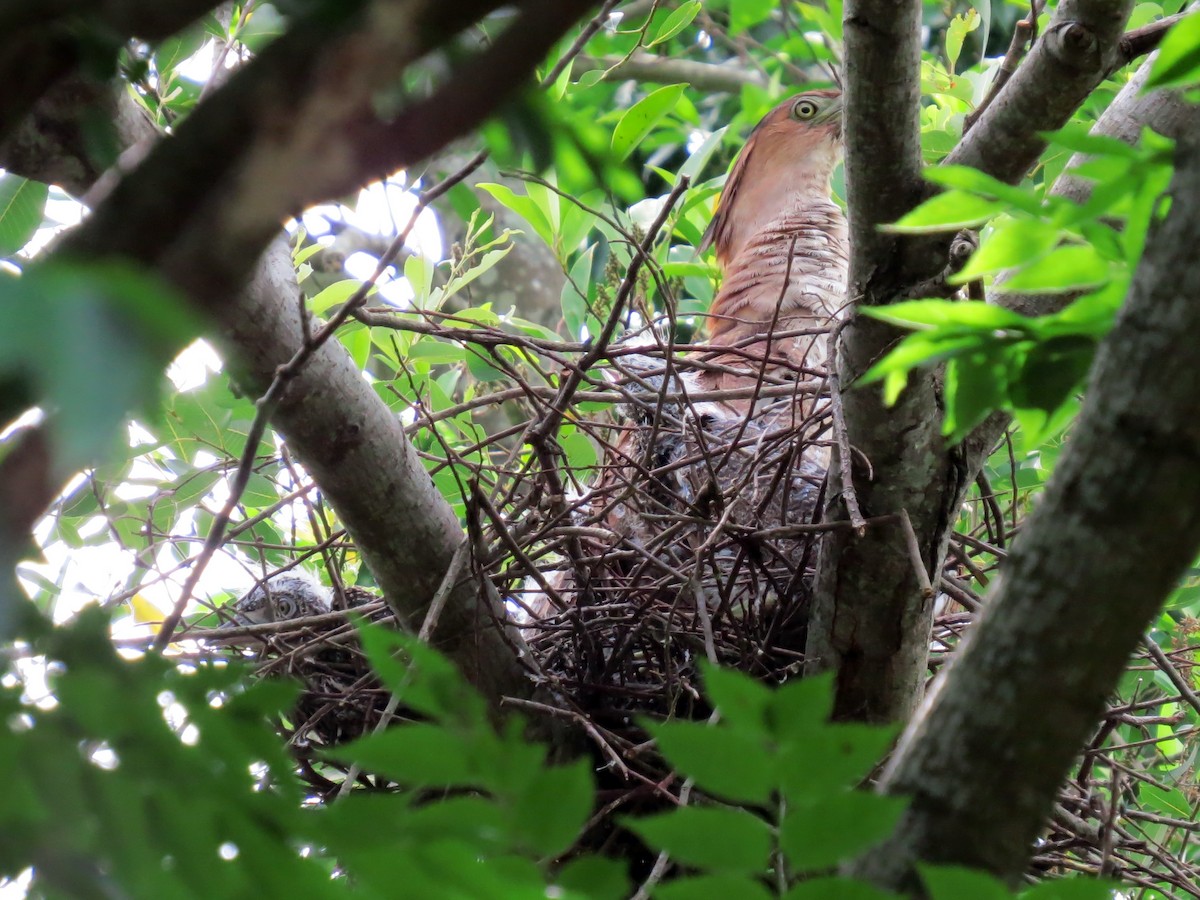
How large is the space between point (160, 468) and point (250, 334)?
112 cm

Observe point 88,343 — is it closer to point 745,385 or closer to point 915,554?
point 915,554

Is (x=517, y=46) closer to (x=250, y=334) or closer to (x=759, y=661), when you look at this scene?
(x=250, y=334)

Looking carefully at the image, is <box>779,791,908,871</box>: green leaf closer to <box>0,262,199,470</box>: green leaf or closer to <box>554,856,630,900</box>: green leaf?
<box>554,856,630,900</box>: green leaf

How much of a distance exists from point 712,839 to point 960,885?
12 cm

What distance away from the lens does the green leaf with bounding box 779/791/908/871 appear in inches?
21.2

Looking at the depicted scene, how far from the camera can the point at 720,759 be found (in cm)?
55

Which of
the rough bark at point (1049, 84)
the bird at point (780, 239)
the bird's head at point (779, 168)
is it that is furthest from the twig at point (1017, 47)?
the bird's head at point (779, 168)

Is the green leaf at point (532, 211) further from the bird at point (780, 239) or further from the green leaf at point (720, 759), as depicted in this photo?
the green leaf at point (720, 759)

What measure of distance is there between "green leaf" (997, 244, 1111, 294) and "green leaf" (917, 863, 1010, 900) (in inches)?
13.8

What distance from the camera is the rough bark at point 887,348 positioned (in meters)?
1.18

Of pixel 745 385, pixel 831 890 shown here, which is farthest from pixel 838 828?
pixel 745 385

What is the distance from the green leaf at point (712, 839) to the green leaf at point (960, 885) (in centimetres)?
8

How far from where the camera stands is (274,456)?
2.11 meters

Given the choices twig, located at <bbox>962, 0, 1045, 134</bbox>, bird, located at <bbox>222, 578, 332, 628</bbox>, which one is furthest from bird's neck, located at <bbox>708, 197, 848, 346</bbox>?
bird, located at <bbox>222, 578, 332, 628</bbox>
